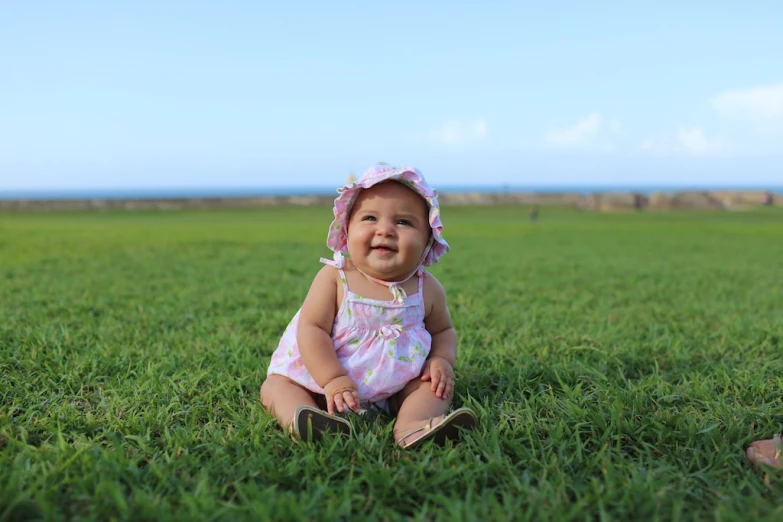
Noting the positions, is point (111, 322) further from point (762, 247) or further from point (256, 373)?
point (762, 247)

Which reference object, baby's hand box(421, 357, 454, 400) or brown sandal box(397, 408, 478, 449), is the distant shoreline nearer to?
baby's hand box(421, 357, 454, 400)

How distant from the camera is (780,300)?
5.30m

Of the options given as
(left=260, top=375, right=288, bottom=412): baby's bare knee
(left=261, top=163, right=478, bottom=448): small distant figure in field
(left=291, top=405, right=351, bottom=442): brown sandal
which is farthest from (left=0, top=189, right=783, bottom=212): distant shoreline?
(left=291, top=405, right=351, bottom=442): brown sandal

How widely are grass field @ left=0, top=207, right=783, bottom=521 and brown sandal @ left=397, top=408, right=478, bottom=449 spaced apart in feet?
0.17

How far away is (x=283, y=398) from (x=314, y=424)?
10.0 inches

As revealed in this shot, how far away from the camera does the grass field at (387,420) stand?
1.59m

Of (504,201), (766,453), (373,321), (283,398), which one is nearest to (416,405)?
(373,321)

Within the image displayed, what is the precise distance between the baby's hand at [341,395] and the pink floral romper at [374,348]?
96mm

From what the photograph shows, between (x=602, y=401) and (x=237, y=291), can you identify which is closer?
(x=602, y=401)

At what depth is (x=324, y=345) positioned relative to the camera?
2.24 meters

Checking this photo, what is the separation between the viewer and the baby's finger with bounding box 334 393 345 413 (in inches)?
84.1

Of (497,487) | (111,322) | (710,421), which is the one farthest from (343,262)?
(111,322)

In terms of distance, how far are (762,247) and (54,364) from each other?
37.6 ft

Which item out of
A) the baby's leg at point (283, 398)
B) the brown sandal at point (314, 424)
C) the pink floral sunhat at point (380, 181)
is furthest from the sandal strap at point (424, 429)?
the pink floral sunhat at point (380, 181)
